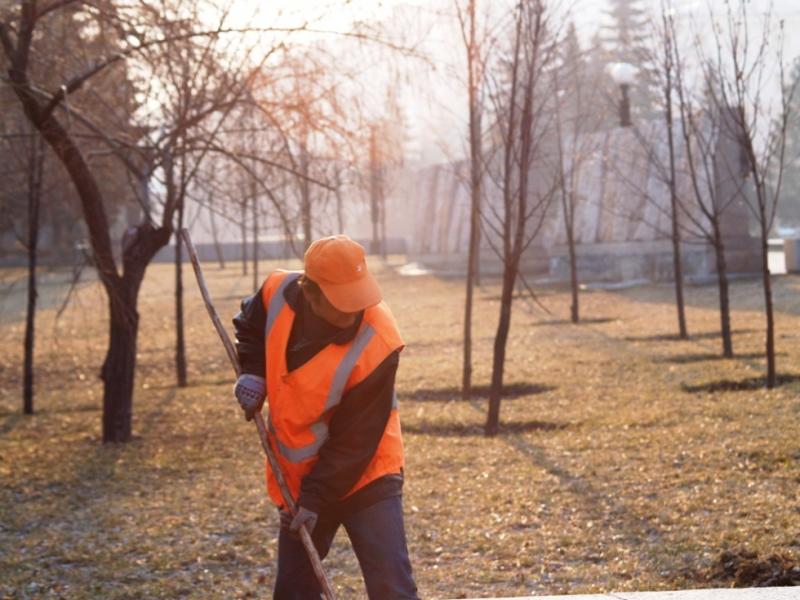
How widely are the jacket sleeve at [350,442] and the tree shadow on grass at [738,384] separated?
9271 mm

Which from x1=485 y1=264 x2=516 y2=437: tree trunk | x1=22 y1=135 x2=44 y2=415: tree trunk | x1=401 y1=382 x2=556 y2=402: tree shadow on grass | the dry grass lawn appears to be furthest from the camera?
x1=22 y1=135 x2=44 y2=415: tree trunk

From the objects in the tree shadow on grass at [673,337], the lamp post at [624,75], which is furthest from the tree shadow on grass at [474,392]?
the lamp post at [624,75]

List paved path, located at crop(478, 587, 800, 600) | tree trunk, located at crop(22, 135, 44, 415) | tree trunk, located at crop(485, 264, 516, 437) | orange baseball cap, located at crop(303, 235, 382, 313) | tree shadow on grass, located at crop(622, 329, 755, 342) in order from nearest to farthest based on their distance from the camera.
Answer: orange baseball cap, located at crop(303, 235, 382, 313) < paved path, located at crop(478, 587, 800, 600) < tree trunk, located at crop(485, 264, 516, 437) < tree trunk, located at crop(22, 135, 44, 415) < tree shadow on grass, located at crop(622, 329, 755, 342)

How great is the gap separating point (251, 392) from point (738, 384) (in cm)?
978

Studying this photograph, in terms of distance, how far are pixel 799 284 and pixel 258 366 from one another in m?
24.9

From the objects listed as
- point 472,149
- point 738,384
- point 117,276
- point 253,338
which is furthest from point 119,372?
point 253,338

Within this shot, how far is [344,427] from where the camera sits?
4113 millimetres

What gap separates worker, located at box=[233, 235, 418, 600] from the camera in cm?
405

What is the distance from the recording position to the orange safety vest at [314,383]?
4.08 meters

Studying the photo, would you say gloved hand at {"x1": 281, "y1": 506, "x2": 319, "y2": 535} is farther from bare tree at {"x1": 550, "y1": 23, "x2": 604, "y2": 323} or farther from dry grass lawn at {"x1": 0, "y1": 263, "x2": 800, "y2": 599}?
bare tree at {"x1": 550, "y1": 23, "x2": 604, "y2": 323}

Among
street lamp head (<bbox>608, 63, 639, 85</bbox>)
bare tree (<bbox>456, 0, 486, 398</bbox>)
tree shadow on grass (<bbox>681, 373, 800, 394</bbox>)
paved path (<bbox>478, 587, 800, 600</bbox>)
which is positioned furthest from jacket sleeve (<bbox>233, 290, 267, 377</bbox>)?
street lamp head (<bbox>608, 63, 639, 85</bbox>)

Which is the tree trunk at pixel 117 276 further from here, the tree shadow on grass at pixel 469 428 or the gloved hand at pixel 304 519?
the gloved hand at pixel 304 519

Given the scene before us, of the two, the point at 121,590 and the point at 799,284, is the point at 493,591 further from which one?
the point at 799,284

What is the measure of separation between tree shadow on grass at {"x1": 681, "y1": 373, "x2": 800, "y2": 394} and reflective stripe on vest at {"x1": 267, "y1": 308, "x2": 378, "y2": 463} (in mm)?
9280
